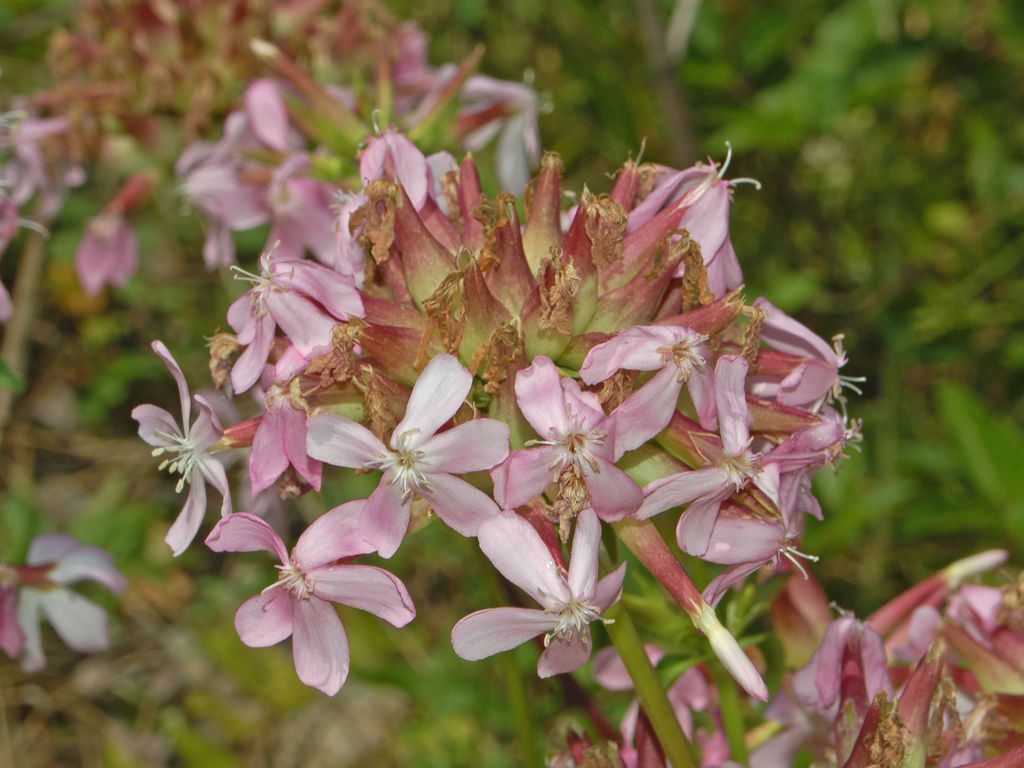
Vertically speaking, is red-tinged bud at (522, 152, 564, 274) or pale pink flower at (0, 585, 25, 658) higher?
red-tinged bud at (522, 152, 564, 274)

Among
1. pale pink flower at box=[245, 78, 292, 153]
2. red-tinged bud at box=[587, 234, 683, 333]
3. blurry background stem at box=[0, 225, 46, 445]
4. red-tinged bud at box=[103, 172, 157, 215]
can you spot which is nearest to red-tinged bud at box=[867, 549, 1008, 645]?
red-tinged bud at box=[587, 234, 683, 333]

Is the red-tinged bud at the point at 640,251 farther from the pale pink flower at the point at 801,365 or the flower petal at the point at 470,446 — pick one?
the flower petal at the point at 470,446

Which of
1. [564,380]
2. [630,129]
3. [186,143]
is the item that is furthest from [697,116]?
[564,380]

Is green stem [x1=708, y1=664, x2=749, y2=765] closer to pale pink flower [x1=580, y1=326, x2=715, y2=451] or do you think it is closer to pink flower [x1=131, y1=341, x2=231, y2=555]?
A: pale pink flower [x1=580, y1=326, x2=715, y2=451]

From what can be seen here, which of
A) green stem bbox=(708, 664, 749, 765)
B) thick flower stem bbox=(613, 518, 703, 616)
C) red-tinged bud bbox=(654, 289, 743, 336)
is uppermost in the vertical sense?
red-tinged bud bbox=(654, 289, 743, 336)

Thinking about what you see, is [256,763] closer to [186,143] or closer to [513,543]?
[186,143]

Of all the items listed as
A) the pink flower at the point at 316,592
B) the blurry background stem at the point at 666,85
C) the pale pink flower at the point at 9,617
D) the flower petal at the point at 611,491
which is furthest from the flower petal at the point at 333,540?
the blurry background stem at the point at 666,85
